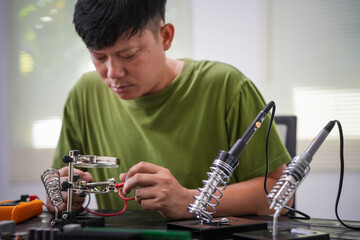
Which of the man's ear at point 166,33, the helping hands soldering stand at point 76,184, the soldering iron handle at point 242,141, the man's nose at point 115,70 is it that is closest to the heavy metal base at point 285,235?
the soldering iron handle at point 242,141

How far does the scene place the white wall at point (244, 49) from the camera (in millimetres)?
3109

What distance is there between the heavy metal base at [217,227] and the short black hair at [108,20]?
593mm

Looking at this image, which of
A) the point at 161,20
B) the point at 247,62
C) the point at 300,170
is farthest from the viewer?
the point at 247,62

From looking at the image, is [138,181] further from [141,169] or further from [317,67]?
[317,67]

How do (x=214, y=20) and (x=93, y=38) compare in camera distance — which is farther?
(x=214, y=20)

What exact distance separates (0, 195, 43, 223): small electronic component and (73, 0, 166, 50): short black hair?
18.3 inches

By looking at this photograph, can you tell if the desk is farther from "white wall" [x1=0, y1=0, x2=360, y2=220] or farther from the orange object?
"white wall" [x1=0, y1=0, x2=360, y2=220]

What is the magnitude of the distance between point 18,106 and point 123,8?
3283 mm

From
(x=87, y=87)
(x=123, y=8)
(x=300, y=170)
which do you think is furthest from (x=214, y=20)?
(x=300, y=170)

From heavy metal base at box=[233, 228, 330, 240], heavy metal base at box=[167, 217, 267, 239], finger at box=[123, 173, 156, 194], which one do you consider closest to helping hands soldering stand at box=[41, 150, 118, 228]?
finger at box=[123, 173, 156, 194]

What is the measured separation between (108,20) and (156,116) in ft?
1.45

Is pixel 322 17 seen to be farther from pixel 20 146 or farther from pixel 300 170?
pixel 20 146

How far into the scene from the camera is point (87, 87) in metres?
1.64

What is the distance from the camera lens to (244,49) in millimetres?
3379
